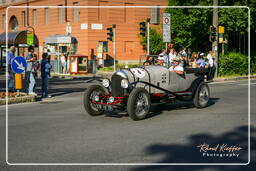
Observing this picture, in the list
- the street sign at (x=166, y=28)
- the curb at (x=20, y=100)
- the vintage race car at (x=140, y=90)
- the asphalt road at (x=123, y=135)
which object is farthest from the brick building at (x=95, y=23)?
the asphalt road at (x=123, y=135)

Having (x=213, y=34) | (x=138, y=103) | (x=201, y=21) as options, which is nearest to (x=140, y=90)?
(x=138, y=103)

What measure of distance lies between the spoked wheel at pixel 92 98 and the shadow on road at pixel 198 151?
10.9 feet

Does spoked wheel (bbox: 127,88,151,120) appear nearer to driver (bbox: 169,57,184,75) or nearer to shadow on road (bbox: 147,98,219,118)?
shadow on road (bbox: 147,98,219,118)

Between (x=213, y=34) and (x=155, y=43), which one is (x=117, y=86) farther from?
(x=155, y=43)

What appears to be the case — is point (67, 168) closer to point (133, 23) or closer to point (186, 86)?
point (186, 86)

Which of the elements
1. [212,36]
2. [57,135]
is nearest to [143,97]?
[57,135]

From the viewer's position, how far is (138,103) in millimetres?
9828

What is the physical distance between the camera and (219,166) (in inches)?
234

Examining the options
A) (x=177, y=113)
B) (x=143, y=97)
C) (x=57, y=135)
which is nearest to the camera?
(x=57, y=135)

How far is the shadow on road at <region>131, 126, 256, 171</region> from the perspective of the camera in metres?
5.88

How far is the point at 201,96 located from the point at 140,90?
9.09 feet

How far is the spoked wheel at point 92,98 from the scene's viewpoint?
34.4 feet

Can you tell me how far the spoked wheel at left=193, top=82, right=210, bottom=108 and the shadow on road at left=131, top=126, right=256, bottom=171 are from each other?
3.22 meters

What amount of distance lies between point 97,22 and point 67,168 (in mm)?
33923
